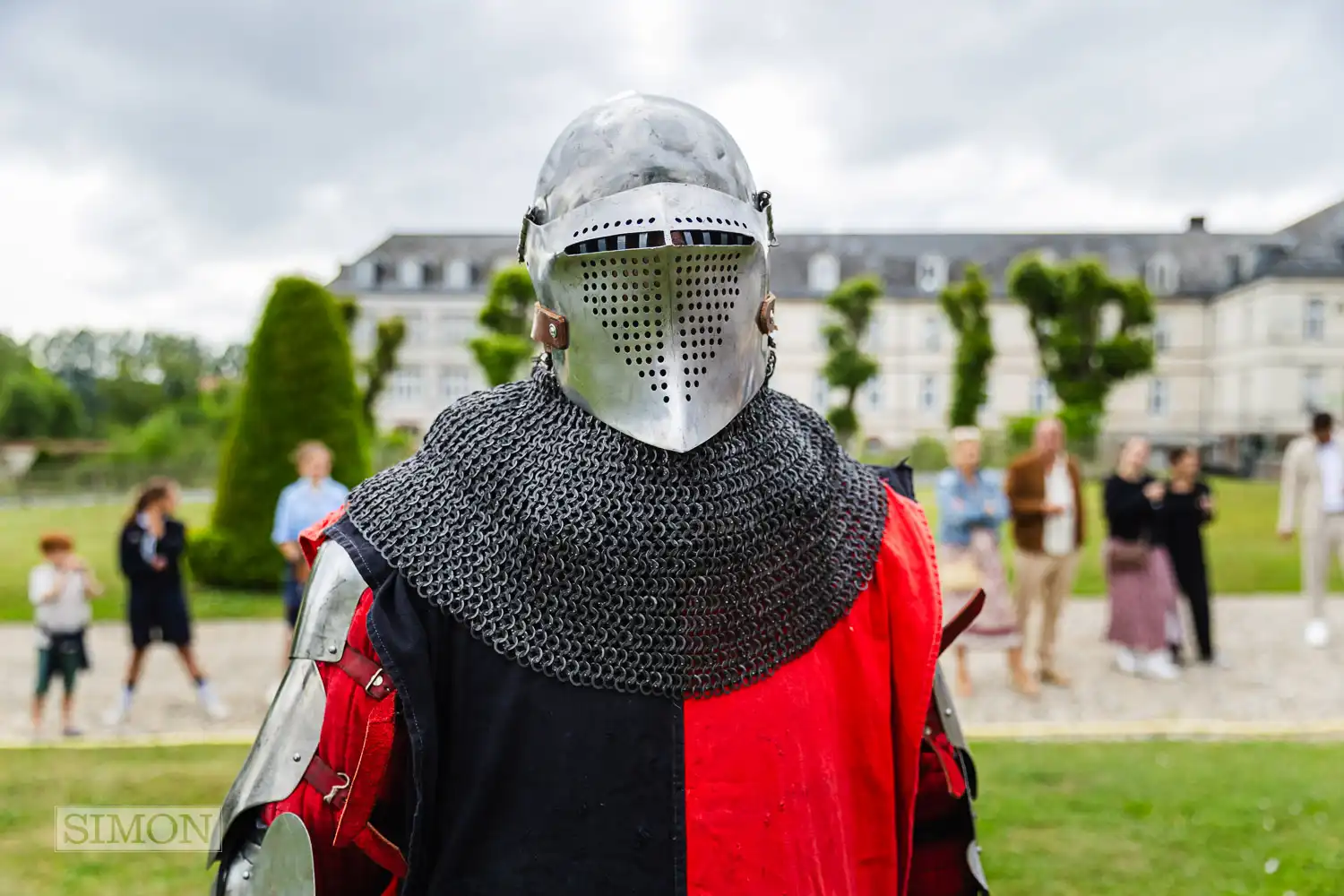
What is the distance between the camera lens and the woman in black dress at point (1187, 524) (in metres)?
8.19

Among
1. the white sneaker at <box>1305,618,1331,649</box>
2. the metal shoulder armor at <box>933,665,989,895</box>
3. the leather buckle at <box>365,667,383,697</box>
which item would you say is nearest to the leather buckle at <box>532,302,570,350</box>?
the leather buckle at <box>365,667,383,697</box>

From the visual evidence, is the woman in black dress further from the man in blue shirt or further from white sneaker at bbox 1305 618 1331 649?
the man in blue shirt

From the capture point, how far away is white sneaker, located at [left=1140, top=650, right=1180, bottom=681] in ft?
26.2

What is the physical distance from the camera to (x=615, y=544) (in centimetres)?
175

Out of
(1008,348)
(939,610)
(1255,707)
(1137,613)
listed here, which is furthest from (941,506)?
(1008,348)

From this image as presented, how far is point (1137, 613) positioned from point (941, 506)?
1.90 meters

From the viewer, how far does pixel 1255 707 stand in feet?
23.6

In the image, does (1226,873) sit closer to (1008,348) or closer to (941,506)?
(941,506)

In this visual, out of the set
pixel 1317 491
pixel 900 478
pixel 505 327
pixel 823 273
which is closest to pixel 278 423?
pixel 1317 491

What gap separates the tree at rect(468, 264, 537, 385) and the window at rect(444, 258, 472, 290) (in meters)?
21.1

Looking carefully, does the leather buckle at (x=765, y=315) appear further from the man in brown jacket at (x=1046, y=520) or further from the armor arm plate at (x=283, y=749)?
the man in brown jacket at (x=1046, y=520)

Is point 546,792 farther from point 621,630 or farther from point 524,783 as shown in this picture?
point 621,630

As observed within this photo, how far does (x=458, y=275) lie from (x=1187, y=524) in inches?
1556

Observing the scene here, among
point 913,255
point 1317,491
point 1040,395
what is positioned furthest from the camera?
point 913,255
